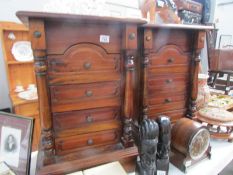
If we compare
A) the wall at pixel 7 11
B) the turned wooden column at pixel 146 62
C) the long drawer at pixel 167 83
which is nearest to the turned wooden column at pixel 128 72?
the turned wooden column at pixel 146 62

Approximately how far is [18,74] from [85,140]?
5.04 feet

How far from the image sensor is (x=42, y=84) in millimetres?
692

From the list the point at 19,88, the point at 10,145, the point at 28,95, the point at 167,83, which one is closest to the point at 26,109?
the point at 28,95

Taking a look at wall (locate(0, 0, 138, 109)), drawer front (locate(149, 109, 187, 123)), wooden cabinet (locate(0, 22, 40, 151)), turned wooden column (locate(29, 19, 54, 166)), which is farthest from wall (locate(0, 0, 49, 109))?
drawer front (locate(149, 109, 187, 123))

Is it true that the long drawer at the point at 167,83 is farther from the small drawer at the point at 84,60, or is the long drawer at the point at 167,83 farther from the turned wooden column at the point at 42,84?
the turned wooden column at the point at 42,84

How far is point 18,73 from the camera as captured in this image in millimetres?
1977

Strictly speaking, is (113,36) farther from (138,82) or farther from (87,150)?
(87,150)

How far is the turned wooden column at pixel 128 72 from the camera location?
0.78 m

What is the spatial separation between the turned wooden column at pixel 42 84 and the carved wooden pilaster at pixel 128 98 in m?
0.34

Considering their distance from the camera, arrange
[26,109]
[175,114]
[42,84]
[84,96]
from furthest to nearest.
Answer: [26,109] → [175,114] → [84,96] → [42,84]

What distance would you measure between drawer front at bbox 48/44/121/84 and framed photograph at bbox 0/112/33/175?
0.25 m

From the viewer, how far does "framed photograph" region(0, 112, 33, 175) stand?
773 mm

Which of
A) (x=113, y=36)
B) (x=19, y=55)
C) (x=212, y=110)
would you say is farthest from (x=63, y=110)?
(x=19, y=55)

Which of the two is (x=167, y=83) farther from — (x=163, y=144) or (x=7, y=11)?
(x=7, y=11)
